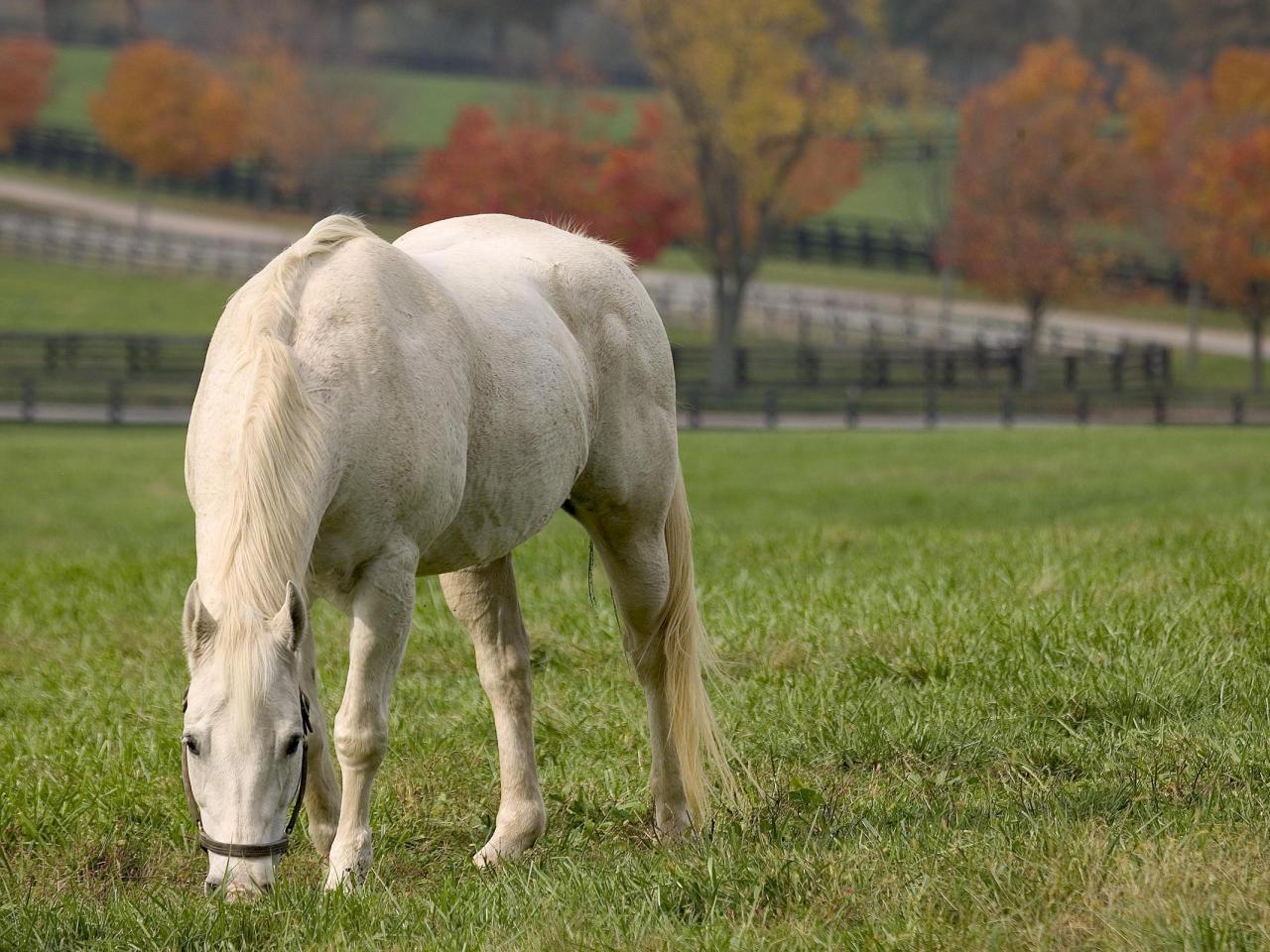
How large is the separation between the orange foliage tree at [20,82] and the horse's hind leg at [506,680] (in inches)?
2315

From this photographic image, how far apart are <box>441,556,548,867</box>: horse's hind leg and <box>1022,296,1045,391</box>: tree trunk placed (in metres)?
33.3

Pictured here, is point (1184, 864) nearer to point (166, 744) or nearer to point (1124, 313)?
point (166, 744)

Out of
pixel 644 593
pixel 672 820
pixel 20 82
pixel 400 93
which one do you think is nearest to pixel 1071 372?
pixel 644 593

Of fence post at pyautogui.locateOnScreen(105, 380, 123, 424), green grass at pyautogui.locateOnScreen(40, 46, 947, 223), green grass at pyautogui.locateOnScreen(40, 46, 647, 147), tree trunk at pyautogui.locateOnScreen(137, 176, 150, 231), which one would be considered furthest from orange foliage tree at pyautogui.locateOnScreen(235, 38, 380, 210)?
fence post at pyautogui.locateOnScreen(105, 380, 123, 424)

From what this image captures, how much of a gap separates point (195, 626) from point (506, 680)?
166 cm

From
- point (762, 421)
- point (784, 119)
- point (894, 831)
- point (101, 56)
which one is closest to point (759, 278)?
point (784, 119)

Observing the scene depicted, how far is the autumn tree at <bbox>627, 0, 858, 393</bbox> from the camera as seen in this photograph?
33.4 metres

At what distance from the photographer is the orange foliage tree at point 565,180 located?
3722cm

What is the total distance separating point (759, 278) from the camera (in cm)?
5381

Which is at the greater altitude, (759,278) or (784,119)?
(784,119)

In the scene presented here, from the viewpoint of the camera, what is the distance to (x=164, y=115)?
2072 inches

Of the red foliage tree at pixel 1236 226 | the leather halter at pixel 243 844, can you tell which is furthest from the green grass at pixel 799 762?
the red foliage tree at pixel 1236 226

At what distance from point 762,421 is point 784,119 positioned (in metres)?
7.17

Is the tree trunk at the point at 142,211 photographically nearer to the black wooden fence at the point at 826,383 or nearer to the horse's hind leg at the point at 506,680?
the black wooden fence at the point at 826,383
